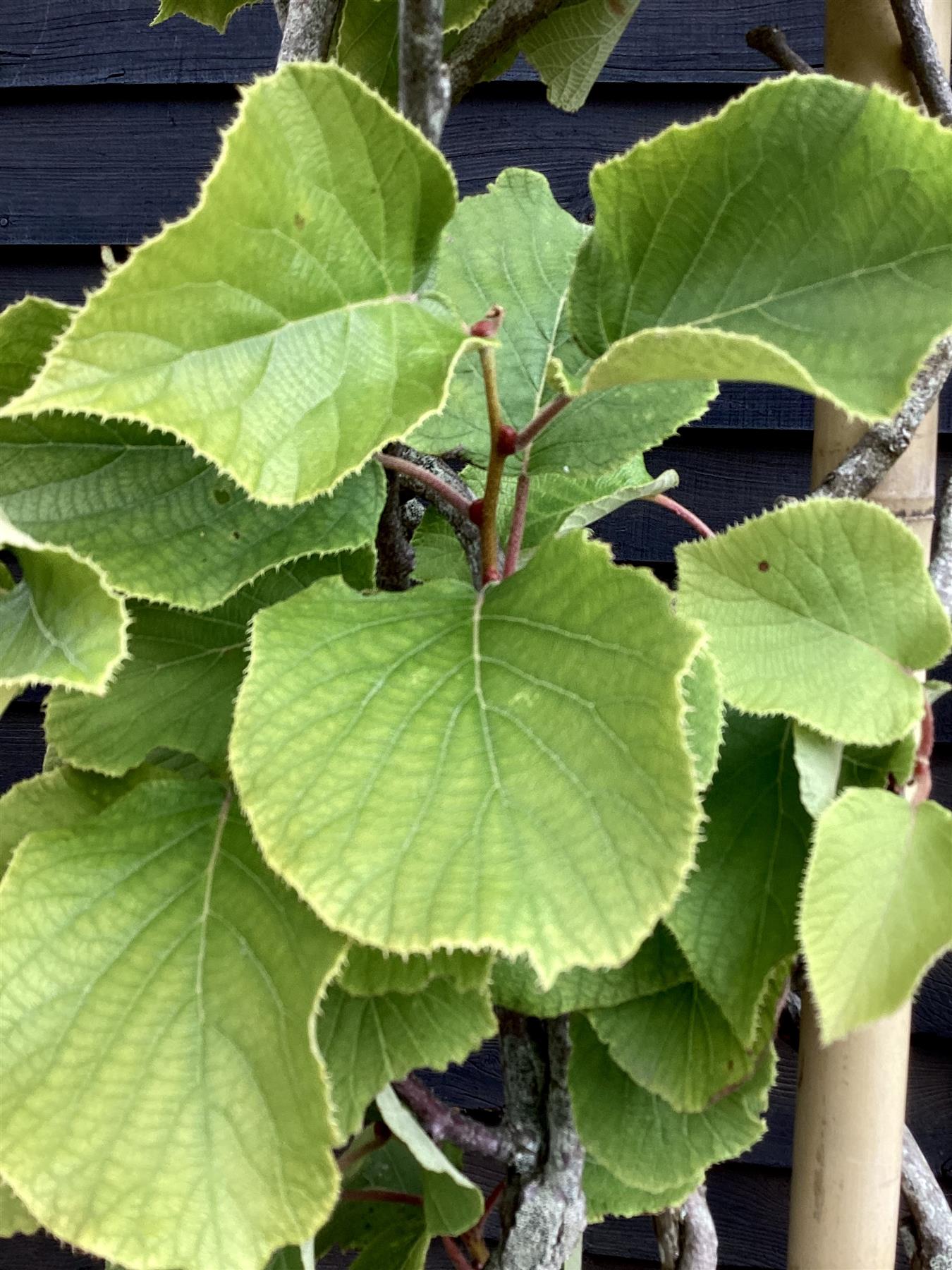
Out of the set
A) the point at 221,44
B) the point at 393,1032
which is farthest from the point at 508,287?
the point at 221,44

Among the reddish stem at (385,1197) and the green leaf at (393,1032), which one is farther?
the reddish stem at (385,1197)

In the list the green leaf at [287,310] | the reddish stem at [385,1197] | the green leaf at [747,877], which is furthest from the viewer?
the reddish stem at [385,1197]

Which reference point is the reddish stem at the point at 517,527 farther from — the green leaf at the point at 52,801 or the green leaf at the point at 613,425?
the green leaf at the point at 52,801

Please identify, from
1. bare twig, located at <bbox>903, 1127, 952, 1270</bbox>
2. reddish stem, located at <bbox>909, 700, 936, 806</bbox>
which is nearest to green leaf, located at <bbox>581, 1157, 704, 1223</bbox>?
bare twig, located at <bbox>903, 1127, 952, 1270</bbox>

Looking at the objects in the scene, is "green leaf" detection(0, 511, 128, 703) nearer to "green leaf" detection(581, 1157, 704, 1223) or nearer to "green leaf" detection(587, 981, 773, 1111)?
"green leaf" detection(587, 981, 773, 1111)

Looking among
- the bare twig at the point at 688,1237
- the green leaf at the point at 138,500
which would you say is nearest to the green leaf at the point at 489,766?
the green leaf at the point at 138,500
